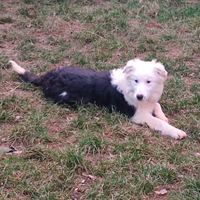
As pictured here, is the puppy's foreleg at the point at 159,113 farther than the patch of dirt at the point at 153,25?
No

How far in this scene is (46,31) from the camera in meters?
7.90

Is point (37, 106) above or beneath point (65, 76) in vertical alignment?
beneath

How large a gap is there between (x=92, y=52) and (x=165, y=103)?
218 cm

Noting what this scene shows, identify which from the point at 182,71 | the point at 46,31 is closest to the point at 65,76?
the point at 182,71

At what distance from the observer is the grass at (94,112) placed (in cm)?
378

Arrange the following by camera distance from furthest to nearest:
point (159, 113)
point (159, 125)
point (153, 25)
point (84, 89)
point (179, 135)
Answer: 1. point (153, 25)
2. point (84, 89)
3. point (159, 113)
4. point (159, 125)
5. point (179, 135)

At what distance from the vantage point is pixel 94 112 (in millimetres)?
5211

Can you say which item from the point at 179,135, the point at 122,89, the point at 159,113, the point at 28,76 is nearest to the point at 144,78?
the point at 122,89

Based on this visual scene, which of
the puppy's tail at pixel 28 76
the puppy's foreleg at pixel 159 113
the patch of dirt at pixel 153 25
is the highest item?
the patch of dirt at pixel 153 25

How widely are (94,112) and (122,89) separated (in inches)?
21.4

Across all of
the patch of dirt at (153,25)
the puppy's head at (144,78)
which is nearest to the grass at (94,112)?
the patch of dirt at (153,25)

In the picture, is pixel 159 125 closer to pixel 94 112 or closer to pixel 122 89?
pixel 122 89

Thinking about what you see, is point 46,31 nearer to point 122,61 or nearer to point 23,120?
point 122,61

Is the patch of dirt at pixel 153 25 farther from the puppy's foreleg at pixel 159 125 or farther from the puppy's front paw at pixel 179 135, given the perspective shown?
the puppy's front paw at pixel 179 135
